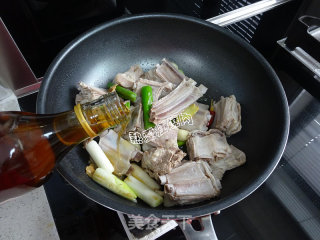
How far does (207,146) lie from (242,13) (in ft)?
2.17

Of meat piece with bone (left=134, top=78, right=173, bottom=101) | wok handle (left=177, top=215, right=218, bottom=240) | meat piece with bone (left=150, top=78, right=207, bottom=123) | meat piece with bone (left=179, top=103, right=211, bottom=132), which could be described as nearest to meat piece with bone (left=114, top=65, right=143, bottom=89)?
meat piece with bone (left=134, top=78, right=173, bottom=101)

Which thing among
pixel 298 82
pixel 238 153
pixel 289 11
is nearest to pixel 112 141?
pixel 238 153

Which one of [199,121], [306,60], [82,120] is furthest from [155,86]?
[306,60]

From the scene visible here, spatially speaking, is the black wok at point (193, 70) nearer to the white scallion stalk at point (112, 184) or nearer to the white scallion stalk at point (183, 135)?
the white scallion stalk at point (112, 184)

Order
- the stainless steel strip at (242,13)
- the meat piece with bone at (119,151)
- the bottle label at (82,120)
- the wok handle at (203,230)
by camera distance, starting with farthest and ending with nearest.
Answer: the stainless steel strip at (242,13) → the meat piece with bone at (119,151) → the wok handle at (203,230) → the bottle label at (82,120)

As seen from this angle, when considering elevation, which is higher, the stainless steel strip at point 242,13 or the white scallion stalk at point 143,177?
the stainless steel strip at point 242,13

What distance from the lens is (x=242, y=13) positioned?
3.99 feet

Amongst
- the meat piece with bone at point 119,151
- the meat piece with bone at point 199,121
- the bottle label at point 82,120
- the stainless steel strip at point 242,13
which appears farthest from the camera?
the stainless steel strip at point 242,13

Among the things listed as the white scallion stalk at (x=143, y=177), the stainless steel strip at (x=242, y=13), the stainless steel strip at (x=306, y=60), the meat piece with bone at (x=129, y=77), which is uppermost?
the stainless steel strip at (x=242, y=13)

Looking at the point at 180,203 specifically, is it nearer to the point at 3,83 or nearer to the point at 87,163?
the point at 87,163

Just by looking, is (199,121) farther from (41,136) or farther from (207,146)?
(41,136)

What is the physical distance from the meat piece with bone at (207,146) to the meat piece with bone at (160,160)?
56mm

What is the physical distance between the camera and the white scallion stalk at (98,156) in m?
0.89

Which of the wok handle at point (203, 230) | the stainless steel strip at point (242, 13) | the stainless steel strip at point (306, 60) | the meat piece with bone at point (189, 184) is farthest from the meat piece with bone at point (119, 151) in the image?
the stainless steel strip at point (306, 60)
